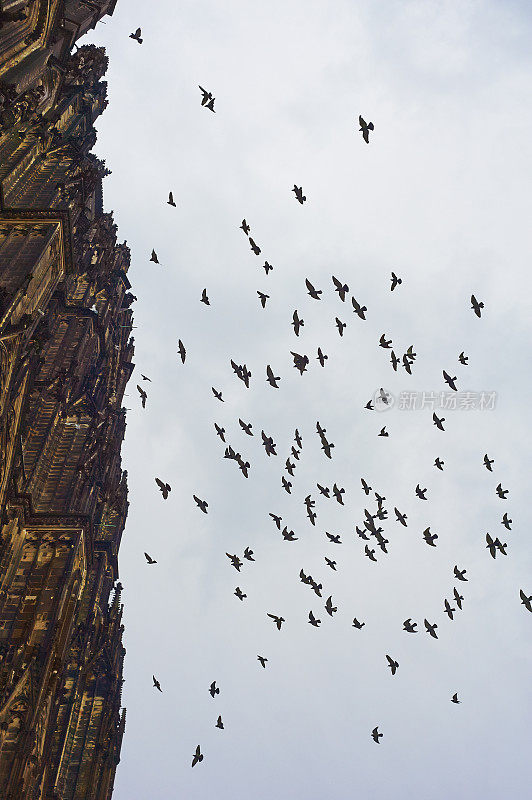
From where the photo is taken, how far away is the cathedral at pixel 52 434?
1174 inches

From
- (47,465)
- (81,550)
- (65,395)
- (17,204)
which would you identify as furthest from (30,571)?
(17,204)

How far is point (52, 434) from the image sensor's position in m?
42.5

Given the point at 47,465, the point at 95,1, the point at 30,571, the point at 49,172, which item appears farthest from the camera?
the point at 95,1

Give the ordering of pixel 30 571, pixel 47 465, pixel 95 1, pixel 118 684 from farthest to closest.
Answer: pixel 118 684
pixel 95 1
pixel 47 465
pixel 30 571

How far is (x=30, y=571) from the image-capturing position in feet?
116

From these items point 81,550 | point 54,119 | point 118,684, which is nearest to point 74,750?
point 118,684

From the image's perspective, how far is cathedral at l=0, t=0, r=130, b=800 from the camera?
97.8ft

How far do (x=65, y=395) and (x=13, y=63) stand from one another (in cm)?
1840

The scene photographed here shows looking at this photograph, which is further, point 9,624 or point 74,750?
point 74,750

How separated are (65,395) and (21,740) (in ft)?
66.9

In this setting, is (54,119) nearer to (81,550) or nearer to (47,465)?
(47,465)

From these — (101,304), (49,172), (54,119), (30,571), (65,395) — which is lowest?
(30,571)

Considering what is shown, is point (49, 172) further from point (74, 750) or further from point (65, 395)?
point (74, 750)

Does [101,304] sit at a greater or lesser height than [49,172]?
greater
